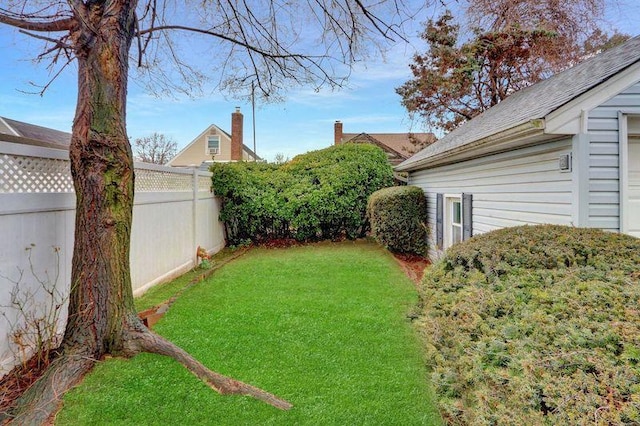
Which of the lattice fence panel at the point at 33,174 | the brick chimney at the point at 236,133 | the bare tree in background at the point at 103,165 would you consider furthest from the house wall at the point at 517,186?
the brick chimney at the point at 236,133

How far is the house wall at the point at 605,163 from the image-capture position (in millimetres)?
4148

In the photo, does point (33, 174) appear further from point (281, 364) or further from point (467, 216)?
point (467, 216)

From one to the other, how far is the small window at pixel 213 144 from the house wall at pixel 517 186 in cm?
2097

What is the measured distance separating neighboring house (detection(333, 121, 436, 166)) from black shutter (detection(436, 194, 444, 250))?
35.9 feet

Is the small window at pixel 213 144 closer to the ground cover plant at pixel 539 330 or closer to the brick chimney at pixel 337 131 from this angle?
the brick chimney at pixel 337 131

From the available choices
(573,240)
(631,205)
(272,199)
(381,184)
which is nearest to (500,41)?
(381,184)

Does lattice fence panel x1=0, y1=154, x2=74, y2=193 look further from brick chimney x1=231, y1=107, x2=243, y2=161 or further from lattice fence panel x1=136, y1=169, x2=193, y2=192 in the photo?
brick chimney x1=231, y1=107, x2=243, y2=161

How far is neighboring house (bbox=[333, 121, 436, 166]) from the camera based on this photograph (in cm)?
2249

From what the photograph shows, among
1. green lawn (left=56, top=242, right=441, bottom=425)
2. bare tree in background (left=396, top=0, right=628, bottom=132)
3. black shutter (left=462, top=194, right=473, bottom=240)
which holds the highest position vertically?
bare tree in background (left=396, top=0, right=628, bottom=132)

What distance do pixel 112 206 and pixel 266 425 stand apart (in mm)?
2394

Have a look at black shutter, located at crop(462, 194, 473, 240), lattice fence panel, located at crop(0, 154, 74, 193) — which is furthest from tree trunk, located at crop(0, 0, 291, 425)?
black shutter, located at crop(462, 194, 473, 240)

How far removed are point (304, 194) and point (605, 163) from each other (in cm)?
819

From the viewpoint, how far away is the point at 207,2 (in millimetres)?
5551

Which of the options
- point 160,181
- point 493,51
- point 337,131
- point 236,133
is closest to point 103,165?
point 160,181
